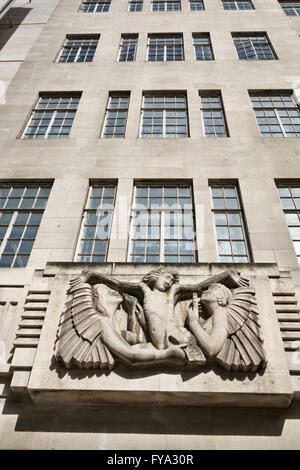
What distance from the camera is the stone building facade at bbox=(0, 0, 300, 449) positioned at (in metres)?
6.21

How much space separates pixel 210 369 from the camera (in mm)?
6328

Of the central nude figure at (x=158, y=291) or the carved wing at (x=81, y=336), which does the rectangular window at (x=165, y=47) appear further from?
the carved wing at (x=81, y=336)

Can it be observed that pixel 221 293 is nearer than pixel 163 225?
Yes

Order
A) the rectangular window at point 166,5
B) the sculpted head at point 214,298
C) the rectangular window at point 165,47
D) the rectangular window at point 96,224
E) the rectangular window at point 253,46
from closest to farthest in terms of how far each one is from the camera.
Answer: the sculpted head at point 214,298 → the rectangular window at point 96,224 → the rectangular window at point 253,46 → the rectangular window at point 165,47 → the rectangular window at point 166,5

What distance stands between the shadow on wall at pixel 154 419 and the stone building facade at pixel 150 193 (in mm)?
20

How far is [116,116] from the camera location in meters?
14.2

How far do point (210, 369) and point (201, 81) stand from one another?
13.4 metres

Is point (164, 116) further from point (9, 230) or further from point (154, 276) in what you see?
point (154, 276)

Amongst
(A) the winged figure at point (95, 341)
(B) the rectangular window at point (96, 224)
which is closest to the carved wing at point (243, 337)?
(A) the winged figure at point (95, 341)

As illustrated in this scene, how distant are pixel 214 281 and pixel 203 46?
1583cm

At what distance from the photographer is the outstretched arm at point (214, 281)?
7.54 meters

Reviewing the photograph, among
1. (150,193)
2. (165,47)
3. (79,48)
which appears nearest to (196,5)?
(165,47)

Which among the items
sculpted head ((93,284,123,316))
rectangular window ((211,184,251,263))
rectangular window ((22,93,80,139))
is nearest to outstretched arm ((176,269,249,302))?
sculpted head ((93,284,123,316))

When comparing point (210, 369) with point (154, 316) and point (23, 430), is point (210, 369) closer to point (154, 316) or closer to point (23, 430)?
point (154, 316)
